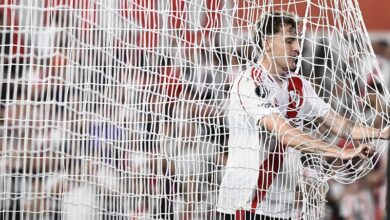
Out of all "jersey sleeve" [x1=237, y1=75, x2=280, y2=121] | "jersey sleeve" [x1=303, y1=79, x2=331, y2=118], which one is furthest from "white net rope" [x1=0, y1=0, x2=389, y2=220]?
"jersey sleeve" [x1=237, y1=75, x2=280, y2=121]

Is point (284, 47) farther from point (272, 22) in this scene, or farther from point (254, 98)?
point (254, 98)

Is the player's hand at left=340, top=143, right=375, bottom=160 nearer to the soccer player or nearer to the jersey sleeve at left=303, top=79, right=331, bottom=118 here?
the soccer player

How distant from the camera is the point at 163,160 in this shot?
3.31 metres

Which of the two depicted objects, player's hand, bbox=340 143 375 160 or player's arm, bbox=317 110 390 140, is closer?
player's hand, bbox=340 143 375 160

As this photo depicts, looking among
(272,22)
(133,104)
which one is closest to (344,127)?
(272,22)

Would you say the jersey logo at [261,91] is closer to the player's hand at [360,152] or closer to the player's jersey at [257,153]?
the player's jersey at [257,153]

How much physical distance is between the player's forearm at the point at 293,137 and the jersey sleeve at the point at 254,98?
4 centimetres

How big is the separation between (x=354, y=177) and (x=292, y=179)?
1.00ft

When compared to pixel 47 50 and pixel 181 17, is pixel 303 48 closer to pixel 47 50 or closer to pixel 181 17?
pixel 181 17

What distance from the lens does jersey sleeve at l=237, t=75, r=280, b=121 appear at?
3.01m

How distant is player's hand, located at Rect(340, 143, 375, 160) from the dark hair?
17.9 inches

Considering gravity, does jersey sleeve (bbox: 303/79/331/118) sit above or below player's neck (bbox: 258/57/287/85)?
below

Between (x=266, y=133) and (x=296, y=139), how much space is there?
16 centimetres

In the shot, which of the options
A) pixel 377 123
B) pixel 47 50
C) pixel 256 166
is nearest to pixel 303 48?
pixel 377 123
